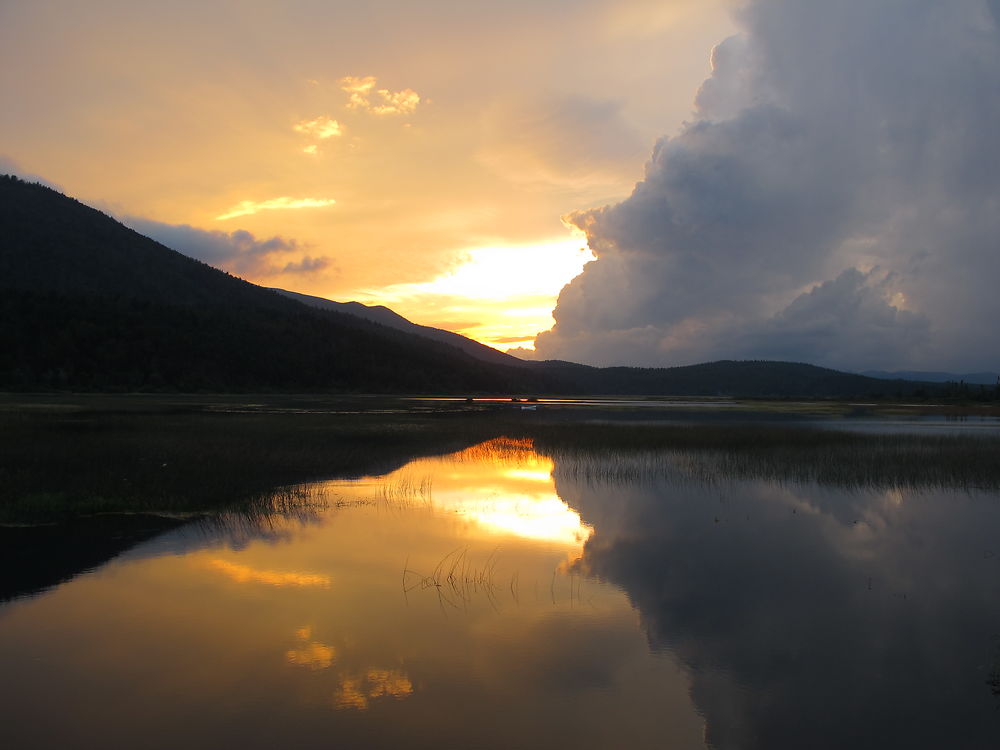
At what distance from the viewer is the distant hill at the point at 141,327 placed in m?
108

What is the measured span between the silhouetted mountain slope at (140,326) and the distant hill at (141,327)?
0.28m

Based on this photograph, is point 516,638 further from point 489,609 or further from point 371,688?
point 371,688

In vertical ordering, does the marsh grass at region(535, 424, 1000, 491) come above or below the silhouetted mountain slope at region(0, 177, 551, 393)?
below

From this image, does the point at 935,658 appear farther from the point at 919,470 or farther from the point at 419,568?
the point at 919,470

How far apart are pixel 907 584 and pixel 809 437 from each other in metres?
32.9

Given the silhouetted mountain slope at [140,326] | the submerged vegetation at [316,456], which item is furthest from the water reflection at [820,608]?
the silhouetted mountain slope at [140,326]

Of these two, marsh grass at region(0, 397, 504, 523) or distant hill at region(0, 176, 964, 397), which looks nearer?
marsh grass at region(0, 397, 504, 523)

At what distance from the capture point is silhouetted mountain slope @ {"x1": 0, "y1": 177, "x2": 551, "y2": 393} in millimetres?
108438

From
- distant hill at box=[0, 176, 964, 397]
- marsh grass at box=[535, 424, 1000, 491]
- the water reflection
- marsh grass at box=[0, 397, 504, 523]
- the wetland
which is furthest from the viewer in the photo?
distant hill at box=[0, 176, 964, 397]

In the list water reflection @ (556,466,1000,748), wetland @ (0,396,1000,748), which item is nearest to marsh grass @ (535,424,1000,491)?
wetland @ (0,396,1000,748)

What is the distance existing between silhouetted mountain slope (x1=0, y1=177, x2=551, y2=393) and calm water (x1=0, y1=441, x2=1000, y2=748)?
107 m

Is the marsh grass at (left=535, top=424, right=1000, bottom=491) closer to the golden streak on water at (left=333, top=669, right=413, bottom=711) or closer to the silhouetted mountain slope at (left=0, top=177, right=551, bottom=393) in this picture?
the golden streak on water at (left=333, top=669, right=413, bottom=711)

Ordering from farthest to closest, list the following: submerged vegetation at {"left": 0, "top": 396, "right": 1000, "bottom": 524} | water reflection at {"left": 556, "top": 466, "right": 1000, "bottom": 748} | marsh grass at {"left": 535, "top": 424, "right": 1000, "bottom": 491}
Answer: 1. marsh grass at {"left": 535, "top": 424, "right": 1000, "bottom": 491}
2. submerged vegetation at {"left": 0, "top": 396, "right": 1000, "bottom": 524}
3. water reflection at {"left": 556, "top": 466, "right": 1000, "bottom": 748}

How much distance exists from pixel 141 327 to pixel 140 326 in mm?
648
